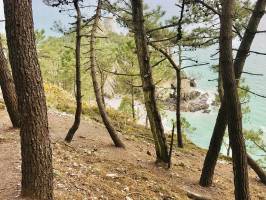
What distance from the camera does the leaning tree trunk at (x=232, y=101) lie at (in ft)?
23.0

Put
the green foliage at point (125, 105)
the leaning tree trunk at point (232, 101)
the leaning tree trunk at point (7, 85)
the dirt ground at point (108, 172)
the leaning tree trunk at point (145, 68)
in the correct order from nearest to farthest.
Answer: the leaning tree trunk at point (232, 101)
the dirt ground at point (108, 172)
the leaning tree trunk at point (145, 68)
the leaning tree trunk at point (7, 85)
the green foliage at point (125, 105)

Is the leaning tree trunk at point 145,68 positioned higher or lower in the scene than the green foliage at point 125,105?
higher

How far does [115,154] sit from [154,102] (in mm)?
2705

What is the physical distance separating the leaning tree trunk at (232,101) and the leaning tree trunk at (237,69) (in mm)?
1263

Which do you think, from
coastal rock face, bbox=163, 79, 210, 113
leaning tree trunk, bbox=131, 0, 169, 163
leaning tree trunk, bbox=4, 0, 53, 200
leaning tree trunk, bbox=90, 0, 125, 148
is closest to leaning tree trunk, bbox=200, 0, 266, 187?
leaning tree trunk, bbox=131, 0, 169, 163

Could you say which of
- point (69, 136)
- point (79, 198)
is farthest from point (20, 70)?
point (69, 136)

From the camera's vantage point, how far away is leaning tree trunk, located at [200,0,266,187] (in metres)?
8.16

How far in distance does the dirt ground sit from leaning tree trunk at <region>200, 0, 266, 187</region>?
2.17 feet

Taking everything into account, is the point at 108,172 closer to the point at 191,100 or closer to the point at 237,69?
the point at 237,69

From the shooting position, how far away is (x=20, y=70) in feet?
17.7

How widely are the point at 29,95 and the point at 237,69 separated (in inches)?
191

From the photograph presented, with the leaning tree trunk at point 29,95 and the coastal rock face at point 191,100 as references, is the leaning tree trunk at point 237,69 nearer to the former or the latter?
the leaning tree trunk at point 29,95

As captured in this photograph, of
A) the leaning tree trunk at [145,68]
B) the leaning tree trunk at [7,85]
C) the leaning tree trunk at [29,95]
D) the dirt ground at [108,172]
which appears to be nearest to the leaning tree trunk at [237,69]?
the dirt ground at [108,172]

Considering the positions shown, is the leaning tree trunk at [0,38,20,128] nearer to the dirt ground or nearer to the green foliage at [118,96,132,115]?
the dirt ground
